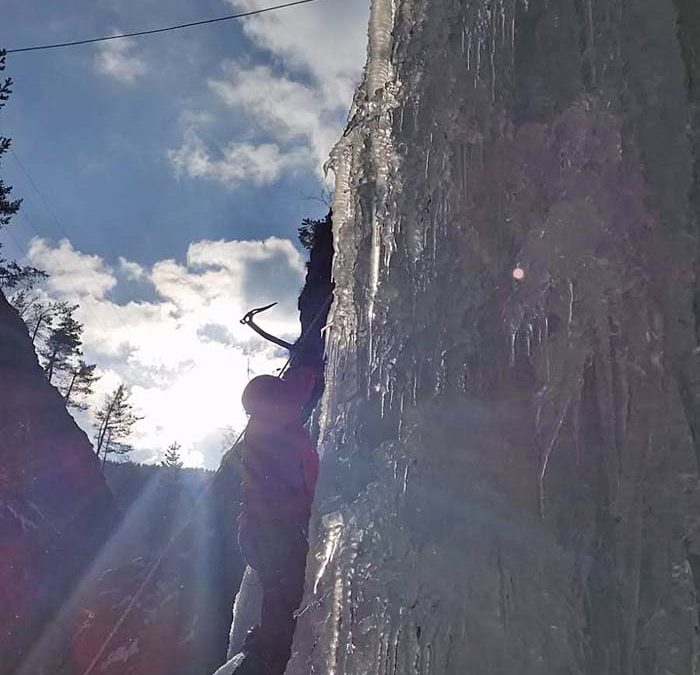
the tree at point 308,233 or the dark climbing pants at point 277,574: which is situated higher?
the tree at point 308,233

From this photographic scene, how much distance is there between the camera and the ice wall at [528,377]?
21.7 inches

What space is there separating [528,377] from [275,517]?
2.07m

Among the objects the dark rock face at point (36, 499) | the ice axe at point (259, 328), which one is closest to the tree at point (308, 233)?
the ice axe at point (259, 328)

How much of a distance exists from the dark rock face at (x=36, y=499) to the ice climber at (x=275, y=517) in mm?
14548

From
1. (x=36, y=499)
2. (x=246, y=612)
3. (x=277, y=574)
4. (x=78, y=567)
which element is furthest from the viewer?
(x=78, y=567)

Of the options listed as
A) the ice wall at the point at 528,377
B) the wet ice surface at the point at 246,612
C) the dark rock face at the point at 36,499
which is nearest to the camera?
the ice wall at the point at 528,377

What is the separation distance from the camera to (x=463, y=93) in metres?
0.78

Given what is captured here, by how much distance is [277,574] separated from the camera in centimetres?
250

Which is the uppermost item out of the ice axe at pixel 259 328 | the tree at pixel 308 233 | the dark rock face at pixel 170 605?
the tree at pixel 308 233

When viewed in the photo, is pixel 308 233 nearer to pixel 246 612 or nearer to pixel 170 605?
pixel 246 612

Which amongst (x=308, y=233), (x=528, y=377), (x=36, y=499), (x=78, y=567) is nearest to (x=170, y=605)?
(x=36, y=499)

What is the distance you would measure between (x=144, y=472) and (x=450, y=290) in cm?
5405

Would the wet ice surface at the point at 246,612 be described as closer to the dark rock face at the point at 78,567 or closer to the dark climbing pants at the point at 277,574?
the dark climbing pants at the point at 277,574

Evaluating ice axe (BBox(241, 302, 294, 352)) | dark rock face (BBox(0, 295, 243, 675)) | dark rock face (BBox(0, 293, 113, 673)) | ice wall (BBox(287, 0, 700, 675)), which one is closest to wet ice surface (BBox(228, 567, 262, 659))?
ice axe (BBox(241, 302, 294, 352))
